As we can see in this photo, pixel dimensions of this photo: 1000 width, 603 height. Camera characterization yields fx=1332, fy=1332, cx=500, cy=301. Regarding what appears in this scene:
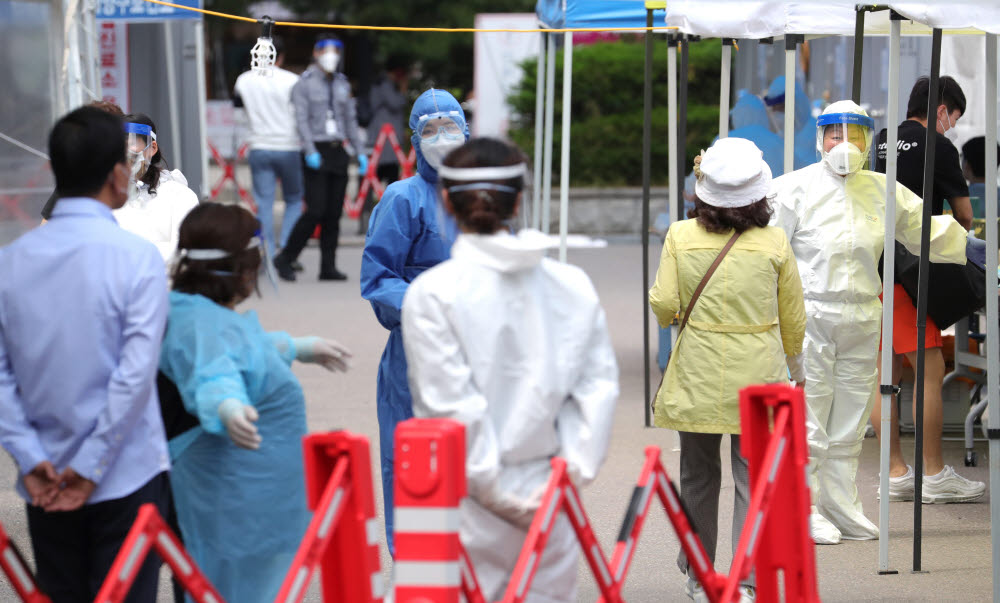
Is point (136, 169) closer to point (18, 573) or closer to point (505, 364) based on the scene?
point (18, 573)

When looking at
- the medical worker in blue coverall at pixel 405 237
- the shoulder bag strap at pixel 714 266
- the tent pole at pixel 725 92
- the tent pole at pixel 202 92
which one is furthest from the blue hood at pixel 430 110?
the tent pole at pixel 202 92

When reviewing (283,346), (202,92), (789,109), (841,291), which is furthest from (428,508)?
(202,92)

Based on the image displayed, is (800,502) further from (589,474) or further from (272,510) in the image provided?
(272,510)

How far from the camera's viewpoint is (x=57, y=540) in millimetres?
3219

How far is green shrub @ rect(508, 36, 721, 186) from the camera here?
1756 cm

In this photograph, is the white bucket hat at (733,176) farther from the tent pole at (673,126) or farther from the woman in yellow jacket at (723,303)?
the tent pole at (673,126)

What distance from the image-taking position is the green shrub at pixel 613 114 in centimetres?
1756

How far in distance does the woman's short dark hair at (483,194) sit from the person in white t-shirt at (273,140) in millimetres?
9928

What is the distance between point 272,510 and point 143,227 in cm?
191

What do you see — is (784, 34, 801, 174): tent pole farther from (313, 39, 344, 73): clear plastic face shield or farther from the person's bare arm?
(313, 39, 344, 73): clear plastic face shield

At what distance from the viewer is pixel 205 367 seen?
327 centimetres

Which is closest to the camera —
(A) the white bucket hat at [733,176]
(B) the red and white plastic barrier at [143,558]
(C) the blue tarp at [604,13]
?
(B) the red and white plastic barrier at [143,558]

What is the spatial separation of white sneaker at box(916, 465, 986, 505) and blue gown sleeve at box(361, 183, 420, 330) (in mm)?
2931

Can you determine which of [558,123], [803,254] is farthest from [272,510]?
[558,123]
